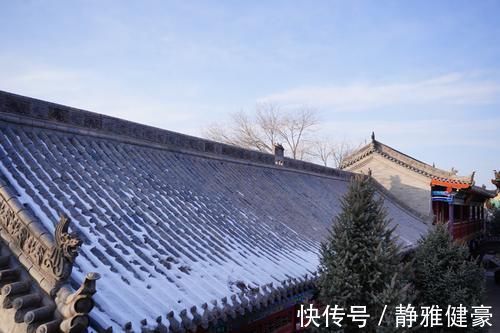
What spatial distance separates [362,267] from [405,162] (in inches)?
627

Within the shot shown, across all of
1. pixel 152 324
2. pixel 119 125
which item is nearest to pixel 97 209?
pixel 152 324

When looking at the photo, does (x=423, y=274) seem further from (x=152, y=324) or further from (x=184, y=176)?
(x=152, y=324)

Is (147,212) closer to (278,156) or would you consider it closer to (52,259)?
(52,259)

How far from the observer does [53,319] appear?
9.42 ft

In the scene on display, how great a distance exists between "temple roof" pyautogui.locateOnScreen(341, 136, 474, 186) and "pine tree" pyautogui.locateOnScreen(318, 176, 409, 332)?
14762mm

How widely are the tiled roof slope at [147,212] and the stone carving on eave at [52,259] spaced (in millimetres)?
382

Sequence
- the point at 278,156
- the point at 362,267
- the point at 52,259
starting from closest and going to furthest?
1. the point at 52,259
2. the point at 362,267
3. the point at 278,156

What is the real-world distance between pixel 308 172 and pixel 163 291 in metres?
10.8

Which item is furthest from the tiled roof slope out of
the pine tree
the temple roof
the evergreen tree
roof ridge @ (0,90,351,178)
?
the temple roof

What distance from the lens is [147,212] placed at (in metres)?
5.70

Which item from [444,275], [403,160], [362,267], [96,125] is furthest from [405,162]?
[96,125]

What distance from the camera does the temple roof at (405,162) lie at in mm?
20125

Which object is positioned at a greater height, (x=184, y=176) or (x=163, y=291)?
(x=184, y=176)

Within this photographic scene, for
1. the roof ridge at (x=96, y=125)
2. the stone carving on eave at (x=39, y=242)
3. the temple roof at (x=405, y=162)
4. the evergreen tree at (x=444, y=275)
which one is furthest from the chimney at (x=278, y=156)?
the temple roof at (x=405, y=162)
